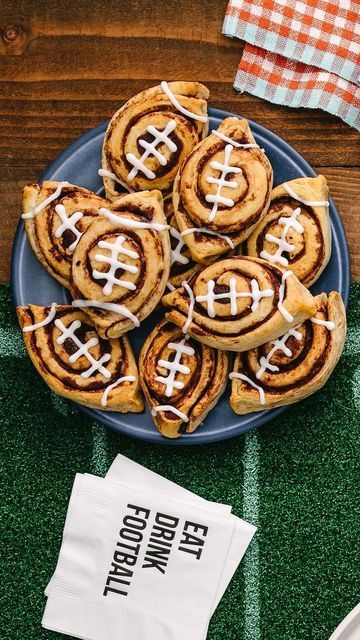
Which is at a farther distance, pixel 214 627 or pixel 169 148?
pixel 214 627

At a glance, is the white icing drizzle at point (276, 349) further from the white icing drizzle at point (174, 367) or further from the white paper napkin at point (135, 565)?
the white paper napkin at point (135, 565)

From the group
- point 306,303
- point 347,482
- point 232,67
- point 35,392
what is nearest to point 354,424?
point 347,482

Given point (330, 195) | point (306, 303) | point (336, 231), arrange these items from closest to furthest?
point (306, 303) → point (336, 231) → point (330, 195)

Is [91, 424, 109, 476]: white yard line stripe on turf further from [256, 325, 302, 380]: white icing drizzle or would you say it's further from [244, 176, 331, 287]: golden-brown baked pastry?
[244, 176, 331, 287]: golden-brown baked pastry

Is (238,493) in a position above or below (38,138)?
below

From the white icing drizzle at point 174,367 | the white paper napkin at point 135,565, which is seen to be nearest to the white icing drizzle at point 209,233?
the white icing drizzle at point 174,367

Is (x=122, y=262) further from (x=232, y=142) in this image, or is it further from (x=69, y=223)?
(x=232, y=142)

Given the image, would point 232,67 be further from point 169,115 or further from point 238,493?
point 238,493
